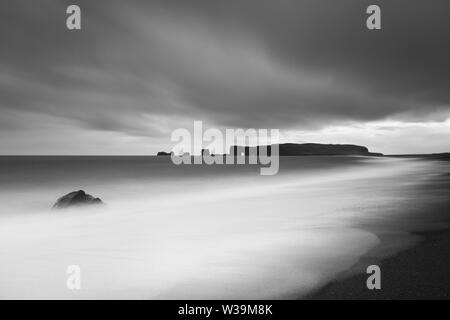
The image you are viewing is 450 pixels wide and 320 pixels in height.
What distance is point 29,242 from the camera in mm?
8289

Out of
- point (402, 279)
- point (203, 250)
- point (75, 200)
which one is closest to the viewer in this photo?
point (402, 279)

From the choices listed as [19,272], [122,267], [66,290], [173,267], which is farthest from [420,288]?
[19,272]

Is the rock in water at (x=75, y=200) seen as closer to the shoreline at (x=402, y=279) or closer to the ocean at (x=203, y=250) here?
the ocean at (x=203, y=250)

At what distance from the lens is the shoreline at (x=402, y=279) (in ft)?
14.8

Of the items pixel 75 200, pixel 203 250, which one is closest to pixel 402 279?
pixel 203 250

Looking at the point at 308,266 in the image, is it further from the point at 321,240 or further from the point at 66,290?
the point at 66,290

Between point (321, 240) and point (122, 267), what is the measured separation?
171 inches

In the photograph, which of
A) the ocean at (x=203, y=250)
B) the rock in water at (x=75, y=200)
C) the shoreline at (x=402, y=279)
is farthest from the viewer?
the rock in water at (x=75, y=200)

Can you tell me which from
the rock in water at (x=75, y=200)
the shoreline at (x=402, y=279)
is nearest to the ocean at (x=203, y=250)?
the shoreline at (x=402, y=279)

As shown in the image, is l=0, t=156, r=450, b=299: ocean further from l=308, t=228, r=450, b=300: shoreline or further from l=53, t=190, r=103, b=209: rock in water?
l=53, t=190, r=103, b=209: rock in water

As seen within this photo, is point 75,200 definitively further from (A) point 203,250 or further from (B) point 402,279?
(B) point 402,279

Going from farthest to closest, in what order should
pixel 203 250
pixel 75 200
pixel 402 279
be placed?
pixel 75 200, pixel 203 250, pixel 402 279

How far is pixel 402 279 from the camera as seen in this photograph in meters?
4.94
